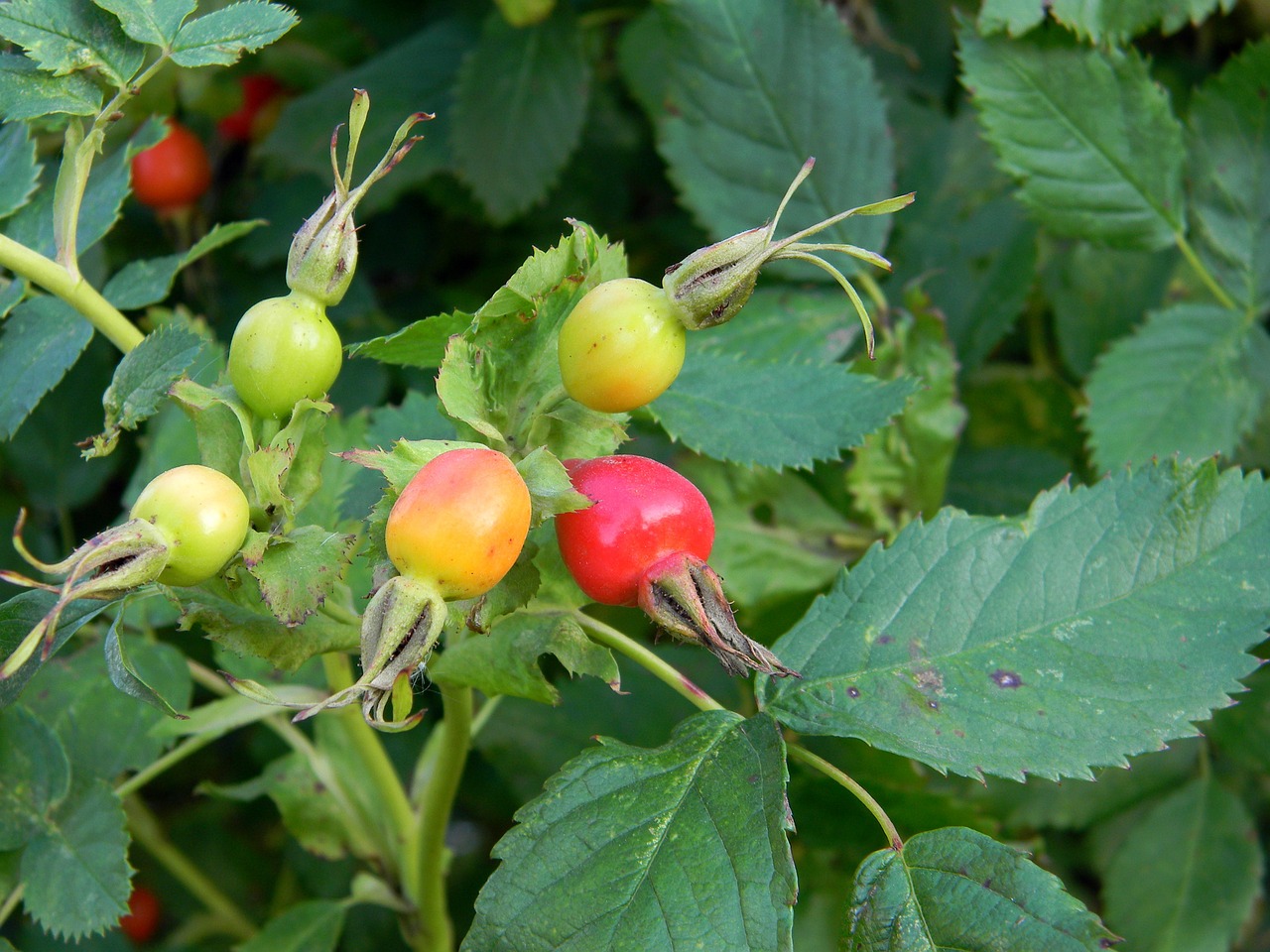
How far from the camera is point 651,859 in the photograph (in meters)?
1.10

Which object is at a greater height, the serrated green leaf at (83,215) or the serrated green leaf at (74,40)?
the serrated green leaf at (74,40)

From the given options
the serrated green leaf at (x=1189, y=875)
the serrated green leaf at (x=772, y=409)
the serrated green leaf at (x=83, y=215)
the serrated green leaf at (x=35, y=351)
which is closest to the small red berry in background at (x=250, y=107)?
the serrated green leaf at (x=83, y=215)

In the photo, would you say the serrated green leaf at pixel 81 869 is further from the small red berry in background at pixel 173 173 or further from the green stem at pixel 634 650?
the small red berry in background at pixel 173 173

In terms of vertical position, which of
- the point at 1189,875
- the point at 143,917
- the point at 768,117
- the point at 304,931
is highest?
the point at 768,117

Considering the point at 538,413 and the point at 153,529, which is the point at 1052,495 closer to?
the point at 538,413

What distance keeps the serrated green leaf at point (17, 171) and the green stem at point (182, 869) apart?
3.72 feet

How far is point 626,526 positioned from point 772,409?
1.62ft

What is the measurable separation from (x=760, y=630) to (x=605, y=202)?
4.11ft

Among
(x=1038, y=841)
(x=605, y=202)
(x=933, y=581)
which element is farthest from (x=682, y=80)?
(x=1038, y=841)

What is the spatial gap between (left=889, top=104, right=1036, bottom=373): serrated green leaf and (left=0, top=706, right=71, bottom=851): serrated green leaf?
1.64 meters


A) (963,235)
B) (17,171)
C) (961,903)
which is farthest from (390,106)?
(961,903)

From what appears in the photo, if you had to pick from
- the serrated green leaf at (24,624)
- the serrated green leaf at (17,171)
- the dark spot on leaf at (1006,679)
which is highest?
the serrated green leaf at (17,171)

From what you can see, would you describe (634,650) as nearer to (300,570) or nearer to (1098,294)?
(300,570)

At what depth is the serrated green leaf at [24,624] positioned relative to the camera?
109cm
